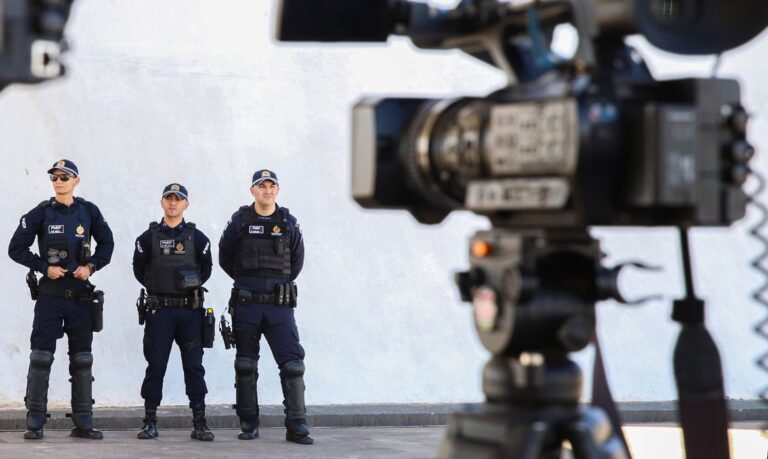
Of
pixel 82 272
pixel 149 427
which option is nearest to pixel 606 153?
pixel 82 272

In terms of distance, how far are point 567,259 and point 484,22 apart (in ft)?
1.88

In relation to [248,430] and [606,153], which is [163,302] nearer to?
[248,430]

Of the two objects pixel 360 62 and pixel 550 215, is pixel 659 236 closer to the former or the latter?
pixel 360 62

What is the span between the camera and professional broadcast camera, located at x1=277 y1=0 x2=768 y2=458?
2752mm

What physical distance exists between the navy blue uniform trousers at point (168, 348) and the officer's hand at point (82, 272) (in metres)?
0.61

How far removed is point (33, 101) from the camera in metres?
11.8

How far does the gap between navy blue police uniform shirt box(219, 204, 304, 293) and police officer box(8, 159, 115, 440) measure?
0.86 m

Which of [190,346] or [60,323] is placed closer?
[60,323]

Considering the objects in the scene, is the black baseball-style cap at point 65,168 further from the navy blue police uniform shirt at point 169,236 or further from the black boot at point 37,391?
the black boot at point 37,391

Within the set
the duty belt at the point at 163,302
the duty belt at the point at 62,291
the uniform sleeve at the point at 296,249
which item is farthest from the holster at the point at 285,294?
the duty belt at the point at 62,291

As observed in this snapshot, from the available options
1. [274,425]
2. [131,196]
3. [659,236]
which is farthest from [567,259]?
[659,236]

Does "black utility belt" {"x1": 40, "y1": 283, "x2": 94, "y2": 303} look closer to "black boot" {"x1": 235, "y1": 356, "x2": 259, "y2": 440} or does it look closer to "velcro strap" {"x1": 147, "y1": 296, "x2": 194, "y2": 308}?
"velcro strap" {"x1": 147, "y1": 296, "x2": 194, "y2": 308}

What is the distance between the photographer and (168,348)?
9781mm

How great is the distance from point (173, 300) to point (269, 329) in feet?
2.46
